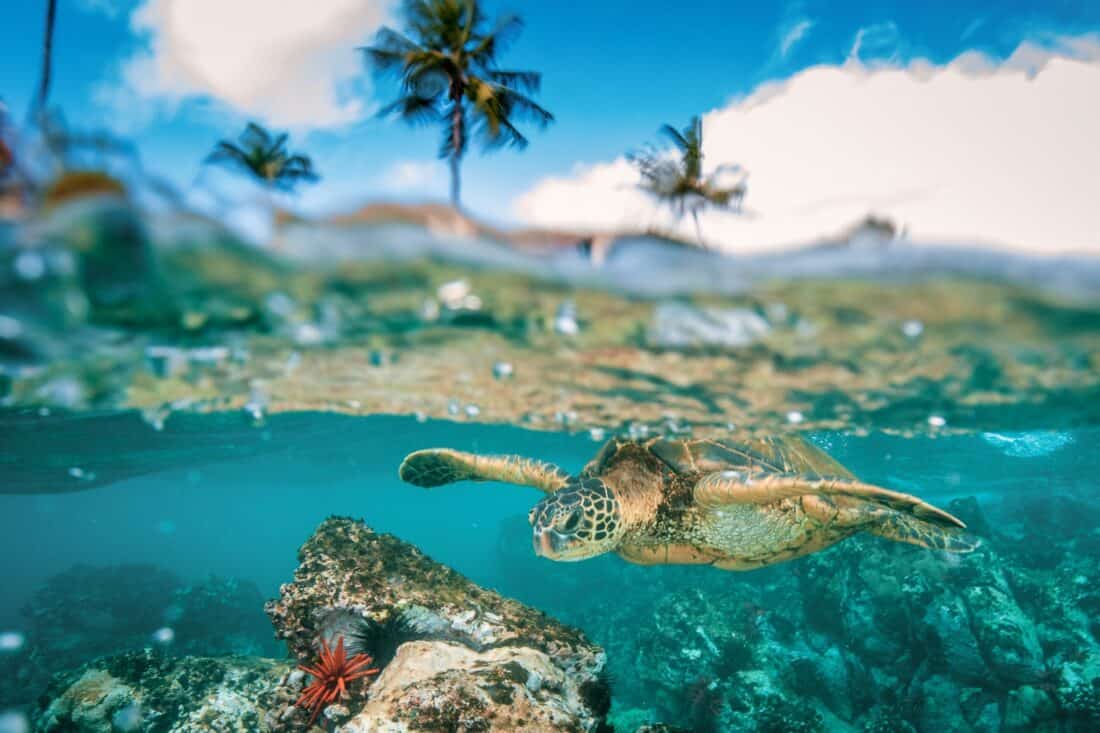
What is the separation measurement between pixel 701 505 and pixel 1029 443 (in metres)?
18.5

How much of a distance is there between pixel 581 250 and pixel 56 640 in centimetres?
2314

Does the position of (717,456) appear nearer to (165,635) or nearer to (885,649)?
(885,649)

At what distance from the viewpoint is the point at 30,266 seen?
5004 millimetres

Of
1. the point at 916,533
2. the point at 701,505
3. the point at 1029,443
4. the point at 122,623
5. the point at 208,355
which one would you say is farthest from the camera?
the point at 122,623

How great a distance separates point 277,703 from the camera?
5379 mm

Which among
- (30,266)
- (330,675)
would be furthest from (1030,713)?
(30,266)

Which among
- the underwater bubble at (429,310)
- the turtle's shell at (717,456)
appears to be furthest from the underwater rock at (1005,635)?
the underwater bubble at (429,310)

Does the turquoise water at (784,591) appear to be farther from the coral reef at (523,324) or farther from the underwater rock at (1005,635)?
the coral reef at (523,324)

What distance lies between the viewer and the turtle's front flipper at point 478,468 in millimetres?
8078

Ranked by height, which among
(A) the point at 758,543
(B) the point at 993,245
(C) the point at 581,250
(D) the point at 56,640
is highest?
(B) the point at 993,245

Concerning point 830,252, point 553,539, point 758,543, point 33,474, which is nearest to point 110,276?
point 553,539

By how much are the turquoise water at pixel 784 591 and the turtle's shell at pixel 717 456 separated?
4.58m

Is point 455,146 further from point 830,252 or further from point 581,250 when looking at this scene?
point 830,252

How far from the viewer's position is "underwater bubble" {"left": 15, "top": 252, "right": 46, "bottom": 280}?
192 inches
